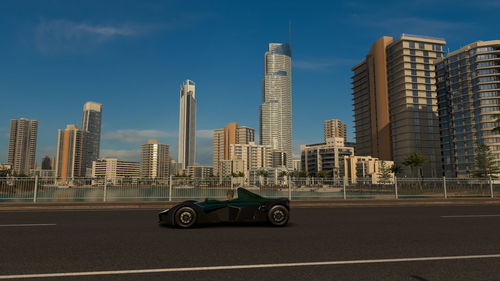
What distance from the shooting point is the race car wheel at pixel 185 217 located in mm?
8109

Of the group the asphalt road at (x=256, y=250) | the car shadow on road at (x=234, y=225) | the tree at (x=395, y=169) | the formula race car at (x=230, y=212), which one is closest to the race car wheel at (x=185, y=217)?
the formula race car at (x=230, y=212)

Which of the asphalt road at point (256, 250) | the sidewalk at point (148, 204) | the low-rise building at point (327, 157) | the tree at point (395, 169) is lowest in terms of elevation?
the sidewalk at point (148, 204)

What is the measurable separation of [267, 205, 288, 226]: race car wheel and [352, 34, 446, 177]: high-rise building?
118 metres

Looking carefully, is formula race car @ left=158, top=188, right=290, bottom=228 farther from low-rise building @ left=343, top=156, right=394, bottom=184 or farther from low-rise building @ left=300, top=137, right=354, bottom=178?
low-rise building @ left=300, top=137, right=354, bottom=178

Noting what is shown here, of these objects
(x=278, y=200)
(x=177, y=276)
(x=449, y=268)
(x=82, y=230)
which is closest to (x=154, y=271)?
(x=177, y=276)

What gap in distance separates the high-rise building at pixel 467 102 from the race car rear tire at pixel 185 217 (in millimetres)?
112532

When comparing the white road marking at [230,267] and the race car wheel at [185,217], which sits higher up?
the race car wheel at [185,217]

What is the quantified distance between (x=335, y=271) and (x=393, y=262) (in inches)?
40.7

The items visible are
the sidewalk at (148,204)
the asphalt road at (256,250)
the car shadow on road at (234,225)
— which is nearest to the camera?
the asphalt road at (256,250)

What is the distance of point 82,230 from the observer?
25.2 feet

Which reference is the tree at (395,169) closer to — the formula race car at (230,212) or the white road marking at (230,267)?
the formula race car at (230,212)

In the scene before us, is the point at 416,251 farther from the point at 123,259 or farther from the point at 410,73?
the point at 410,73

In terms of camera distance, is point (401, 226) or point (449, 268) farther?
point (401, 226)

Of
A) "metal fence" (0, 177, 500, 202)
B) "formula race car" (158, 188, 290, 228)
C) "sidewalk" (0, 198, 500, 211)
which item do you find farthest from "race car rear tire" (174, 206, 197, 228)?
"metal fence" (0, 177, 500, 202)
